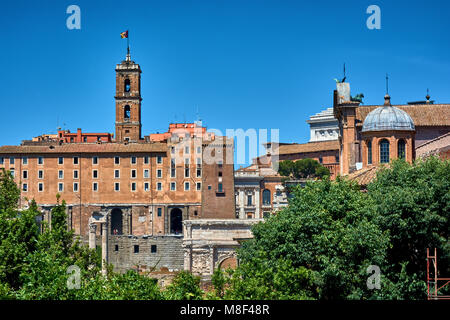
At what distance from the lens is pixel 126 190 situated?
2425 inches

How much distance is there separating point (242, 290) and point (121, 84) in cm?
5480

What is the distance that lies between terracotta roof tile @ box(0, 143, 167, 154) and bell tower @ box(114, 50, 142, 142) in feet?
22.6

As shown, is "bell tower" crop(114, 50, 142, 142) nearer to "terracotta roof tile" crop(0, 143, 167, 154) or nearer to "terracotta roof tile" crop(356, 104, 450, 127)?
"terracotta roof tile" crop(0, 143, 167, 154)

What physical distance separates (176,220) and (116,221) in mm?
5091

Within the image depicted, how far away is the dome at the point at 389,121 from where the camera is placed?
3416 centimetres

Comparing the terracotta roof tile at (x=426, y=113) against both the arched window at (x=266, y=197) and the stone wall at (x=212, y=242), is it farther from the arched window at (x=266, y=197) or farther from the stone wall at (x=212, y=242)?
the arched window at (x=266, y=197)

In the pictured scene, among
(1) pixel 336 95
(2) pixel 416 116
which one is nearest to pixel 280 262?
(2) pixel 416 116

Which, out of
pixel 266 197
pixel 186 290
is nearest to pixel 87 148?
pixel 266 197

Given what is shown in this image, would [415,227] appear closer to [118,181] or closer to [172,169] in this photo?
[172,169]

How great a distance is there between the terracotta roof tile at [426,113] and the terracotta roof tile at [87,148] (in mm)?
22596

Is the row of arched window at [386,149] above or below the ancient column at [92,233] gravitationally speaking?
above

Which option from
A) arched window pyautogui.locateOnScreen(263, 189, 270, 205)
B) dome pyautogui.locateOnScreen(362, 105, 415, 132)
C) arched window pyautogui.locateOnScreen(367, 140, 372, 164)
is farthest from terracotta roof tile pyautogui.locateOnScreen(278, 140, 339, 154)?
dome pyautogui.locateOnScreen(362, 105, 415, 132)

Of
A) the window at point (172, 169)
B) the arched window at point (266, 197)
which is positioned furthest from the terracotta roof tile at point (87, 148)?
the arched window at point (266, 197)
